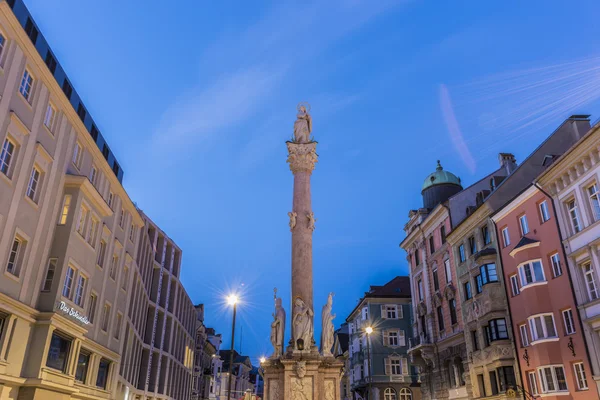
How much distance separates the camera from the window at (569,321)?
25955mm

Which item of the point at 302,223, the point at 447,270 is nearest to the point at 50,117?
the point at 302,223

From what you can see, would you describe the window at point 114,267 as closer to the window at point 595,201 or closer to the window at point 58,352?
the window at point 58,352

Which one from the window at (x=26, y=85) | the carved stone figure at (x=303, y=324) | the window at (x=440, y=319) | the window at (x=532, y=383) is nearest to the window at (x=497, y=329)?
the window at (x=532, y=383)

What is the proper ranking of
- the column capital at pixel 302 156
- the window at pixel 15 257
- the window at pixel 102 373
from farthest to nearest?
the window at pixel 102 373, the column capital at pixel 302 156, the window at pixel 15 257

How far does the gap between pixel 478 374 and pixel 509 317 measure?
541cm

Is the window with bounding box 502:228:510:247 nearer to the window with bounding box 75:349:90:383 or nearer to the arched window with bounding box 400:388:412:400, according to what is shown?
the window with bounding box 75:349:90:383

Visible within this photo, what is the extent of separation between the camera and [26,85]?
2223cm

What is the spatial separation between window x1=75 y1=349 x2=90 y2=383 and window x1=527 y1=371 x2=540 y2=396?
25.7 meters

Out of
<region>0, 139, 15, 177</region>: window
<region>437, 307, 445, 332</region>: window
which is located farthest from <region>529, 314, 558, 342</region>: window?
<region>0, 139, 15, 177</region>: window

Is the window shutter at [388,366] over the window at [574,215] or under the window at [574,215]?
under

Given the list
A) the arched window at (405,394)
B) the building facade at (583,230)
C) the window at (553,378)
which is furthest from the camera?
the arched window at (405,394)

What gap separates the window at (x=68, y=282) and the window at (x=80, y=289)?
0.67m

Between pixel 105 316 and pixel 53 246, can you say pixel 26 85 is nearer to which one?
pixel 53 246

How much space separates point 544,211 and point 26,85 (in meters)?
28.4
